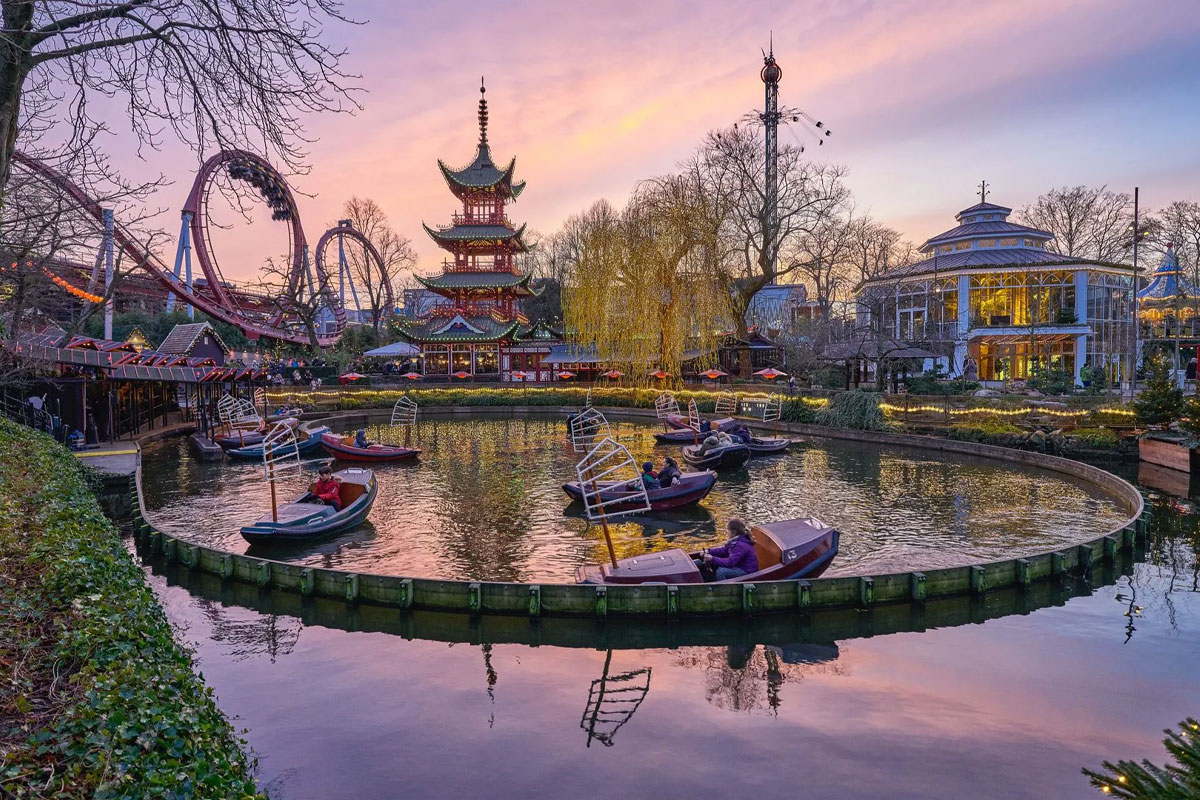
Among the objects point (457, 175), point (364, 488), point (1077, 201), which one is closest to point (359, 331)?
point (457, 175)

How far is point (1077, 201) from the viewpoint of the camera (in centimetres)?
5997

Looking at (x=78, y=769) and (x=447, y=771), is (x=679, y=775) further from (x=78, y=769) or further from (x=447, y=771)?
(x=78, y=769)

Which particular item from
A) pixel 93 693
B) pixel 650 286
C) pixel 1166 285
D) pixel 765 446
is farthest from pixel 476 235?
pixel 93 693

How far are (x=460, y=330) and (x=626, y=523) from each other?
136 ft

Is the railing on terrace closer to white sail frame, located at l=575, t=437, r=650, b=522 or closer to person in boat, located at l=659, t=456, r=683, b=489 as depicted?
white sail frame, located at l=575, t=437, r=650, b=522

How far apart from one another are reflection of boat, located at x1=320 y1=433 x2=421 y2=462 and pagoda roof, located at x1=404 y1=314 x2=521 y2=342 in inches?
1179

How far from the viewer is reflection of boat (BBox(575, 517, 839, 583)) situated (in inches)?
445

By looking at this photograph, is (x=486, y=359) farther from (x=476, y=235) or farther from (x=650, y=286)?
(x=650, y=286)

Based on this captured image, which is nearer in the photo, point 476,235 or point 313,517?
point 313,517

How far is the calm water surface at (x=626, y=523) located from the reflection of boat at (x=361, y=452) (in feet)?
1.53

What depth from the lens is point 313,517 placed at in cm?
1512

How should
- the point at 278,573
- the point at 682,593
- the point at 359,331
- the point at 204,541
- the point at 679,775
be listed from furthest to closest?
1. the point at 359,331
2. the point at 204,541
3. the point at 278,573
4. the point at 682,593
5. the point at 679,775

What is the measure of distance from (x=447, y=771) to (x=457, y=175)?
193 ft

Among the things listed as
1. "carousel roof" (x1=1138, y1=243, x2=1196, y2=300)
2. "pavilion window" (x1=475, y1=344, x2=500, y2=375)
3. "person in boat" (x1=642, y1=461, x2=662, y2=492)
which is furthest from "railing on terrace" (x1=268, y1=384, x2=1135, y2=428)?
"carousel roof" (x1=1138, y1=243, x2=1196, y2=300)
